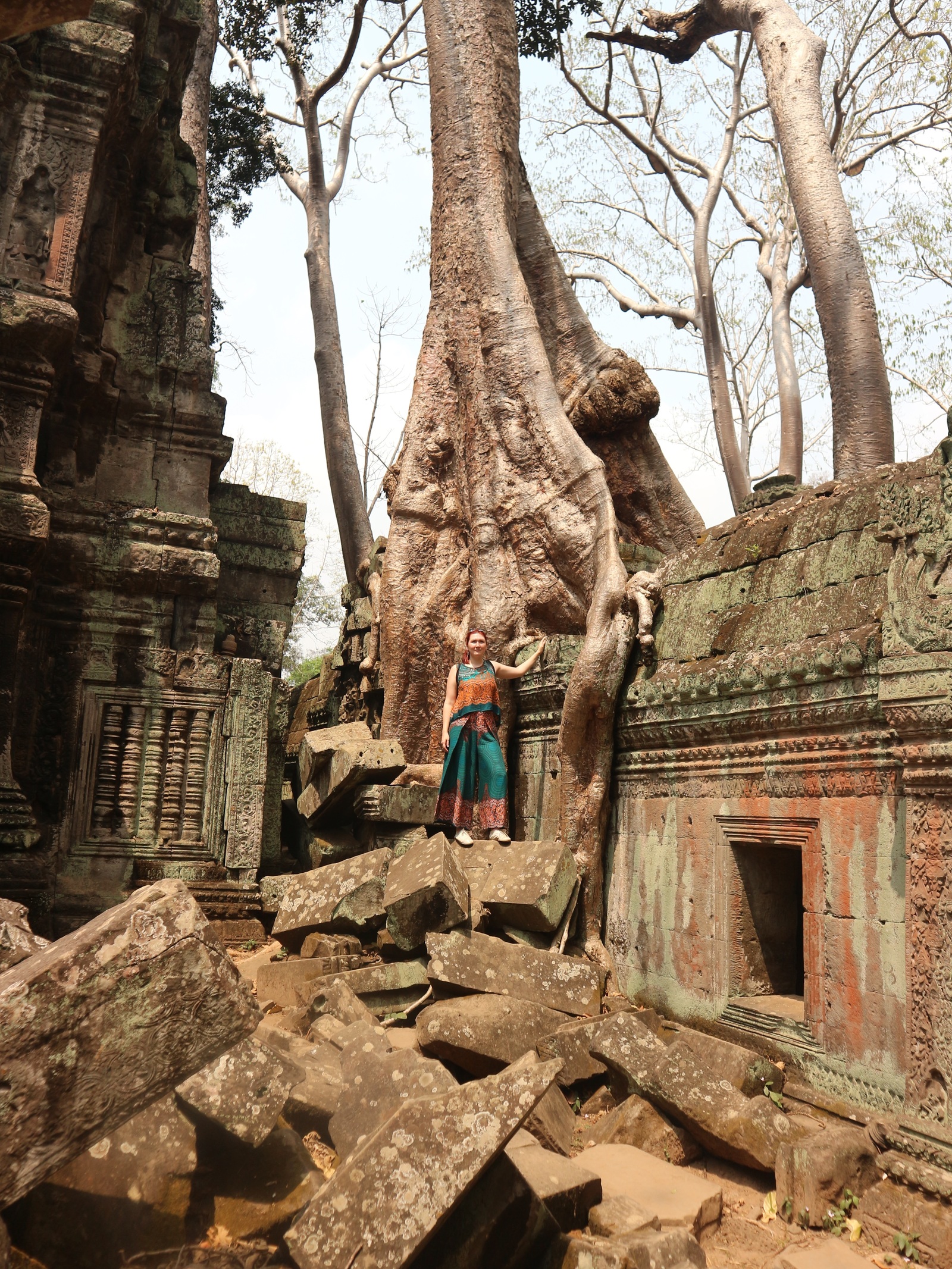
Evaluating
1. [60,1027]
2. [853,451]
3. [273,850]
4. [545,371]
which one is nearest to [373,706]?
[273,850]

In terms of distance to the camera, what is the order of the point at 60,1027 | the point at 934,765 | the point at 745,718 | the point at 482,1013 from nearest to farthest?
1. the point at 60,1027
2. the point at 934,765
3. the point at 482,1013
4. the point at 745,718

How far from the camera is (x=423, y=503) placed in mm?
7535

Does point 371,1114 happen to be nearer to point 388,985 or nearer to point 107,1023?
point 107,1023

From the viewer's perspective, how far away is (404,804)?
5984 mm

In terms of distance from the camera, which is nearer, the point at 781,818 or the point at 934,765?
the point at 934,765

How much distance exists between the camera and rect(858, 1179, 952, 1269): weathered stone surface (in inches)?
113

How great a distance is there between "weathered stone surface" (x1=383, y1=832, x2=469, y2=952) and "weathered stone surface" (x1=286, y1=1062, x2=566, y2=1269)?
2035 millimetres

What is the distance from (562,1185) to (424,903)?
6.34 feet

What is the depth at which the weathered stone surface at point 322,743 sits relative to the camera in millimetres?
6750

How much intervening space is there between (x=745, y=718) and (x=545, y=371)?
Answer: 12.2ft

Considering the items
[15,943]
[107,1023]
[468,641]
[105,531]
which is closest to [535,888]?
[468,641]

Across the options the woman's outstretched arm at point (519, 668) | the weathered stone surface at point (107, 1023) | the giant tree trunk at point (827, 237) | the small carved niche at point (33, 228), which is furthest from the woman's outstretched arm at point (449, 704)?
the giant tree trunk at point (827, 237)

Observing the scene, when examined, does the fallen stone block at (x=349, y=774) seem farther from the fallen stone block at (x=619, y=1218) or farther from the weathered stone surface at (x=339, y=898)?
the fallen stone block at (x=619, y=1218)

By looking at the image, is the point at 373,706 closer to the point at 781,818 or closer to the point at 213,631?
the point at 213,631
